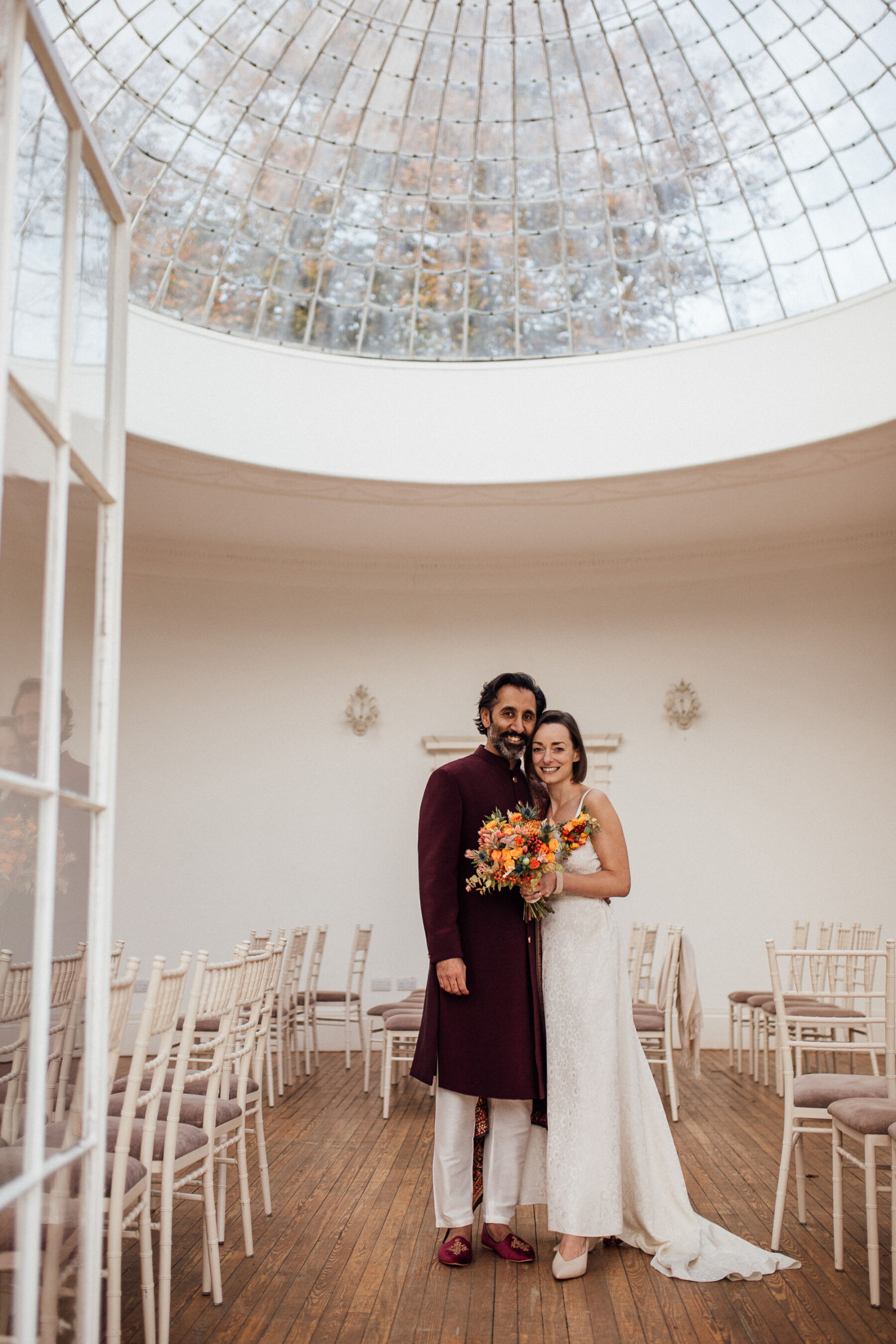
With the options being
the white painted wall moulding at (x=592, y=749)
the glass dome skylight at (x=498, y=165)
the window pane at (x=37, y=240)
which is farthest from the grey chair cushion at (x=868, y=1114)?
the glass dome skylight at (x=498, y=165)

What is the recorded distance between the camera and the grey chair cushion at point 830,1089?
161 inches

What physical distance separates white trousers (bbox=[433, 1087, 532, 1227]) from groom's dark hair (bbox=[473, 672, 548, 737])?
55.9 inches

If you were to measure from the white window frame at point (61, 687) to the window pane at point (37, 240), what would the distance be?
3 cm

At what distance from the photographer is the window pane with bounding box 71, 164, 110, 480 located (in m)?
2.00

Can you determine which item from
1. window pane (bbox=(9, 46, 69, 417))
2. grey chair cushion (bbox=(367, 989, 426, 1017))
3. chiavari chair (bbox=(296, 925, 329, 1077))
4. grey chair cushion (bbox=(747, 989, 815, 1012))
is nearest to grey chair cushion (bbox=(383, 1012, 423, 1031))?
grey chair cushion (bbox=(367, 989, 426, 1017))

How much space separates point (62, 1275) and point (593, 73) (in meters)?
9.96

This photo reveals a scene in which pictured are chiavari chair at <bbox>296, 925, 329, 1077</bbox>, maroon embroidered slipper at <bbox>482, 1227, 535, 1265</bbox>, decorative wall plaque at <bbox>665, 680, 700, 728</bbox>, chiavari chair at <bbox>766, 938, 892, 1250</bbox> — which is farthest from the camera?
Result: decorative wall plaque at <bbox>665, 680, 700, 728</bbox>

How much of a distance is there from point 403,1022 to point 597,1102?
3321 millimetres

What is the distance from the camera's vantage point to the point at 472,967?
12.7 feet

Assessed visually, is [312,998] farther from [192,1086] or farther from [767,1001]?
[767,1001]

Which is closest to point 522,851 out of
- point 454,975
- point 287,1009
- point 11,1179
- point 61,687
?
point 454,975

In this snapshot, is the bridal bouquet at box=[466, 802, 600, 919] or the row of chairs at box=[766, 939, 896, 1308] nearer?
the row of chairs at box=[766, 939, 896, 1308]

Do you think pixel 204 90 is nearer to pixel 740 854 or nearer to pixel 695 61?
pixel 695 61

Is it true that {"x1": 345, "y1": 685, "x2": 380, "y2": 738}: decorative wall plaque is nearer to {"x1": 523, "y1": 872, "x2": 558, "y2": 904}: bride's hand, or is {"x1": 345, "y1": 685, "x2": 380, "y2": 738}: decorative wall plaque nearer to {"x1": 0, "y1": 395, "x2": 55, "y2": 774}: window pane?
{"x1": 523, "y1": 872, "x2": 558, "y2": 904}: bride's hand
